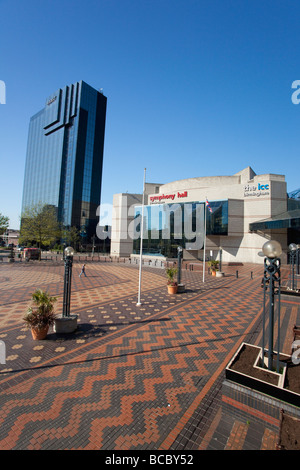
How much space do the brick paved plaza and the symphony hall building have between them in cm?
2648

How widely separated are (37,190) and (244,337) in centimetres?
9330

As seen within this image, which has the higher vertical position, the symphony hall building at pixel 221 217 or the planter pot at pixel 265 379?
the symphony hall building at pixel 221 217

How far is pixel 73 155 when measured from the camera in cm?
7644

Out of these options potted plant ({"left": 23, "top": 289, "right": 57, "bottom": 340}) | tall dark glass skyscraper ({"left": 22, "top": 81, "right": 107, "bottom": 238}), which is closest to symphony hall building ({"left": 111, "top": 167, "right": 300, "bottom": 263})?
Result: potted plant ({"left": 23, "top": 289, "right": 57, "bottom": 340})

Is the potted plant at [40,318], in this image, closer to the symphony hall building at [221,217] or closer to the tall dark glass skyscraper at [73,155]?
the symphony hall building at [221,217]

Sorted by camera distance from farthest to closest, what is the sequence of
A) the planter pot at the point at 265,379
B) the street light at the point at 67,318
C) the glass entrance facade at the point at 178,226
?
the glass entrance facade at the point at 178,226
the street light at the point at 67,318
the planter pot at the point at 265,379

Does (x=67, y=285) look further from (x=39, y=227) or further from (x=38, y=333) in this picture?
(x=39, y=227)

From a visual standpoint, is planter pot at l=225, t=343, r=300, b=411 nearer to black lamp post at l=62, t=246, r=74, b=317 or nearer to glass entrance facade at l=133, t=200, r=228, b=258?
black lamp post at l=62, t=246, r=74, b=317

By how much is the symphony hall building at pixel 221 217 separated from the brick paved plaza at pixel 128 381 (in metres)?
26.5

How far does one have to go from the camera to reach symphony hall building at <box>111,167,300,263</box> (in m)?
36.2

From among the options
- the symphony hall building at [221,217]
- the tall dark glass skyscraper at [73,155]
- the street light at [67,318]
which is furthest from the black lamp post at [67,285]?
the tall dark glass skyscraper at [73,155]

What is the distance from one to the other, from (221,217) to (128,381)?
36.4m

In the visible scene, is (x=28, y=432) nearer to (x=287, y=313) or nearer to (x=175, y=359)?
(x=175, y=359)

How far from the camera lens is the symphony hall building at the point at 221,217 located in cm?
3622
